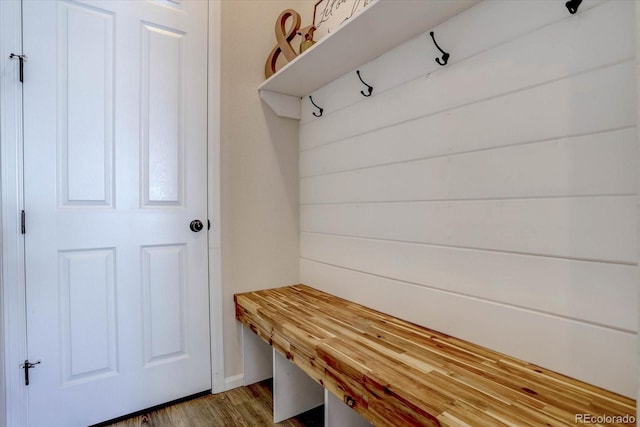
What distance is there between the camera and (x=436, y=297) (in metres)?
1.28

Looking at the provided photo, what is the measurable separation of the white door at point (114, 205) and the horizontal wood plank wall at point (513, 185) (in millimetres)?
916

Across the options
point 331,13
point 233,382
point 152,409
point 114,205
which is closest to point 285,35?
point 331,13

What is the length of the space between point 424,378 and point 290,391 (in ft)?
2.95

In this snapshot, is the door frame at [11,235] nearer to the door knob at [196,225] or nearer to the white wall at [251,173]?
the door knob at [196,225]

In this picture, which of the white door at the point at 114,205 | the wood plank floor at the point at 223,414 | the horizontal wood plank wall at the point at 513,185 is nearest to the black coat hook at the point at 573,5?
the horizontal wood plank wall at the point at 513,185

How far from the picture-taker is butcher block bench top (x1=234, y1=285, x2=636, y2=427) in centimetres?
77

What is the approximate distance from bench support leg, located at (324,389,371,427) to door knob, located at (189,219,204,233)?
1.02 metres

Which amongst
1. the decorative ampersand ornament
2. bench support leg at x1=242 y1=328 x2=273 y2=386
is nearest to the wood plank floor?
bench support leg at x1=242 y1=328 x2=273 y2=386

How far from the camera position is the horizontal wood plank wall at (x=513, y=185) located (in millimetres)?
852

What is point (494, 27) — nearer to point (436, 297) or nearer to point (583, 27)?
point (583, 27)

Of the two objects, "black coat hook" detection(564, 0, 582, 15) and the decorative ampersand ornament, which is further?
the decorative ampersand ornament

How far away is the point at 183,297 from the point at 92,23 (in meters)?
1.36

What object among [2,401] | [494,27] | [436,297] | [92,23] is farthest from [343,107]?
[2,401]

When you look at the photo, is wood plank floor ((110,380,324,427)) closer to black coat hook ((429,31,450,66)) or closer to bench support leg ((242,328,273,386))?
bench support leg ((242,328,273,386))
